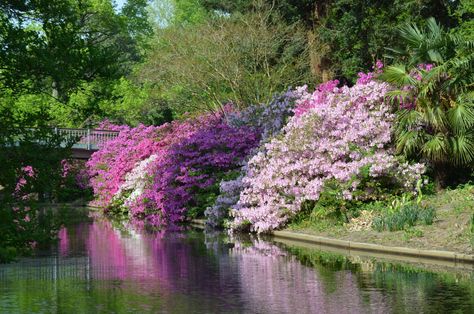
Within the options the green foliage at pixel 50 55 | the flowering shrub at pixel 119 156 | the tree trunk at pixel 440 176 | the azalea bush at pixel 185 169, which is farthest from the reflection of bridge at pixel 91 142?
the green foliage at pixel 50 55

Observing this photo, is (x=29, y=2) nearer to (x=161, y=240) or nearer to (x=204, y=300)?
(x=204, y=300)

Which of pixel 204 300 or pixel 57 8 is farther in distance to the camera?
pixel 57 8

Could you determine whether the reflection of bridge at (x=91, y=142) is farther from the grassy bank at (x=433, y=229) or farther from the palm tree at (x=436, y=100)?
the palm tree at (x=436, y=100)

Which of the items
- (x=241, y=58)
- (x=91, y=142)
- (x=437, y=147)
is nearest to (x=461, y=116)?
(x=437, y=147)

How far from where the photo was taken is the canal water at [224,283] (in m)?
12.3

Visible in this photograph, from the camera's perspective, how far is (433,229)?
21.6 metres

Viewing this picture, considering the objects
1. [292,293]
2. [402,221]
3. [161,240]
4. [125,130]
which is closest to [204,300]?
[292,293]

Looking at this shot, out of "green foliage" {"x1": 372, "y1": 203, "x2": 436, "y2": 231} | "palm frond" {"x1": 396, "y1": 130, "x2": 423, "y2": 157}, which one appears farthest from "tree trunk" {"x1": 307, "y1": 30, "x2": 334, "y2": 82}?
"green foliage" {"x1": 372, "y1": 203, "x2": 436, "y2": 231}

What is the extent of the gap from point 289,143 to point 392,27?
15.7 metres

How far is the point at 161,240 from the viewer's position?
86.9 feet

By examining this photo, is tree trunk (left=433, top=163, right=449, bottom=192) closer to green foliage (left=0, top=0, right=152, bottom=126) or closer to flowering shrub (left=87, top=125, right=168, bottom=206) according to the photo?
green foliage (left=0, top=0, right=152, bottom=126)

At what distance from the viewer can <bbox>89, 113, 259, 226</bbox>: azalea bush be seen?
36031 mm

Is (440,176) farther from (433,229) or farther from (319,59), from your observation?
(319,59)

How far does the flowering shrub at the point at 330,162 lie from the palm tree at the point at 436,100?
75 cm
